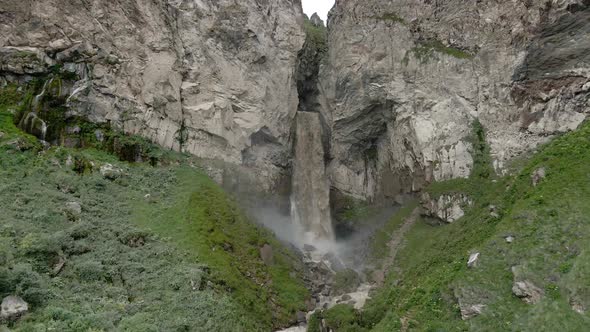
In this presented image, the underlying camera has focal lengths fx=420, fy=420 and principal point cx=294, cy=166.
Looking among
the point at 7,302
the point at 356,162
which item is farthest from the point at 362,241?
the point at 7,302

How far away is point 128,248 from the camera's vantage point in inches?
974

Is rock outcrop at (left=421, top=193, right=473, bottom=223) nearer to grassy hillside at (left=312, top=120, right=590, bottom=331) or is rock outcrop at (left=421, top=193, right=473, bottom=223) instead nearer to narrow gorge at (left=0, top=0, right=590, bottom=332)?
narrow gorge at (left=0, top=0, right=590, bottom=332)

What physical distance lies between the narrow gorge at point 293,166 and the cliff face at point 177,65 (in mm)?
184

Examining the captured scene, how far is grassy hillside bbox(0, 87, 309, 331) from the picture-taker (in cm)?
1855

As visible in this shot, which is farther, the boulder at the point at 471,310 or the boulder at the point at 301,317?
the boulder at the point at 301,317

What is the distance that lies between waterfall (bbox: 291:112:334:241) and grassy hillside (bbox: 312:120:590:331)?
52.6 feet

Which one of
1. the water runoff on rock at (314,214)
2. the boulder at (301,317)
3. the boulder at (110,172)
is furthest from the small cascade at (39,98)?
the boulder at (301,317)

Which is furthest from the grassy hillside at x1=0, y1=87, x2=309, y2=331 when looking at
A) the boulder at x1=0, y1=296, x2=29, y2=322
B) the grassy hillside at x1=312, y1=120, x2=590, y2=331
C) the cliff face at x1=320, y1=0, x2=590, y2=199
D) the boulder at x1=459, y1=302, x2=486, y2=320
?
the cliff face at x1=320, y1=0, x2=590, y2=199

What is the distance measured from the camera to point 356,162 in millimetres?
47844

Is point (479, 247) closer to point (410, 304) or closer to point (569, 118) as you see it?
point (410, 304)

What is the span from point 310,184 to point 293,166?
2.75 m

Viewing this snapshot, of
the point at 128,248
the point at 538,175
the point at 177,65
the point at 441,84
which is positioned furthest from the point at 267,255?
the point at 441,84

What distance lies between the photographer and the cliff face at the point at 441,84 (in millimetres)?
35938

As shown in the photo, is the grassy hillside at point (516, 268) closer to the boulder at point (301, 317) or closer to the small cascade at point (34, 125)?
the boulder at point (301, 317)
